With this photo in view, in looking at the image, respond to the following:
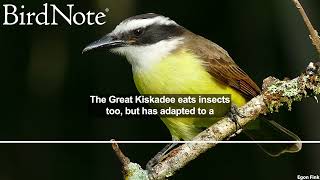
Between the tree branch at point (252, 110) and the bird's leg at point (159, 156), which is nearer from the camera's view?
the tree branch at point (252, 110)

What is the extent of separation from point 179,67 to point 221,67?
5.5 inches

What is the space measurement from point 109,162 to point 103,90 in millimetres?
243

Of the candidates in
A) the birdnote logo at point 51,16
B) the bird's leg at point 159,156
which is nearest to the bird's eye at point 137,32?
the birdnote logo at point 51,16

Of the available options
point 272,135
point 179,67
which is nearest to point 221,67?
point 179,67

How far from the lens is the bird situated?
3137 millimetres

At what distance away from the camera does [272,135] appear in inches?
127

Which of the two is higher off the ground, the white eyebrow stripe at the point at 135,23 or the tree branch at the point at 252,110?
the white eyebrow stripe at the point at 135,23

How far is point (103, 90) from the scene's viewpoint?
129 inches

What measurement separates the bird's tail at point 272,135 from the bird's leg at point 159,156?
232mm

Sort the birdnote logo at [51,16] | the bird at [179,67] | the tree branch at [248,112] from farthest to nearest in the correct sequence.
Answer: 1. the birdnote logo at [51,16]
2. the bird at [179,67]
3. the tree branch at [248,112]

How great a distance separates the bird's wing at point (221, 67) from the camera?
318 centimetres

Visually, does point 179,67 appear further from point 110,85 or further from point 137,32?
point 110,85

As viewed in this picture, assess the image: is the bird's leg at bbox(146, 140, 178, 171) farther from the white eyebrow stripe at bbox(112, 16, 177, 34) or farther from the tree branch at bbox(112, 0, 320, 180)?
the white eyebrow stripe at bbox(112, 16, 177, 34)

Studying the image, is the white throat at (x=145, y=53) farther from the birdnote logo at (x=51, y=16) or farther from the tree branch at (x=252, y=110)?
the tree branch at (x=252, y=110)
